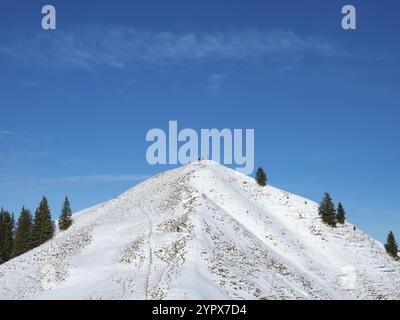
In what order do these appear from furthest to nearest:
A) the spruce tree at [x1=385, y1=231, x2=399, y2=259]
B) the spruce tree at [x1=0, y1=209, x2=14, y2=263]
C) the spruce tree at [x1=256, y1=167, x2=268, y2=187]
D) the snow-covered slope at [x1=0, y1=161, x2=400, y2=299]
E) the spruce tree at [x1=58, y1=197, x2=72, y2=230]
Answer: the spruce tree at [x1=0, y1=209, x2=14, y2=263] → the spruce tree at [x1=256, y1=167, x2=268, y2=187] → the spruce tree at [x1=58, y1=197, x2=72, y2=230] → the spruce tree at [x1=385, y1=231, x2=399, y2=259] → the snow-covered slope at [x1=0, y1=161, x2=400, y2=299]

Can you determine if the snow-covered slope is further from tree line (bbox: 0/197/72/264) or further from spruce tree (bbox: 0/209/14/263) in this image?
spruce tree (bbox: 0/209/14/263)

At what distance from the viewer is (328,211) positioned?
215 feet

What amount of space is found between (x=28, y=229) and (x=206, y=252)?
163ft

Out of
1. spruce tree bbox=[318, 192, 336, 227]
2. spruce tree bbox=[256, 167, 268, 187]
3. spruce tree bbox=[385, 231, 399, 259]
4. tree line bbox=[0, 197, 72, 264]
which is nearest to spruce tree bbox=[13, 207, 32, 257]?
tree line bbox=[0, 197, 72, 264]

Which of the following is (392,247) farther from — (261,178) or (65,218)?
(65,218)

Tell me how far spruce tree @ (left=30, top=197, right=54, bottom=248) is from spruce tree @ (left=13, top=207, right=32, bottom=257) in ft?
5.76

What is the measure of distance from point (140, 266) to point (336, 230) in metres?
38.8

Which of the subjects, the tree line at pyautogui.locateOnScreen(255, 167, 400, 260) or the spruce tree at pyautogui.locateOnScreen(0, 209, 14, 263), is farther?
the spruce tree at pyautogui.locateOnScreen(0, 209, 14, 263)

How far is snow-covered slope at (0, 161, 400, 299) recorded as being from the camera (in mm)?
32188

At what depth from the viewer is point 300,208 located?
6881cm

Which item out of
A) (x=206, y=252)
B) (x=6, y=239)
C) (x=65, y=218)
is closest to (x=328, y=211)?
(x=206, y=252)

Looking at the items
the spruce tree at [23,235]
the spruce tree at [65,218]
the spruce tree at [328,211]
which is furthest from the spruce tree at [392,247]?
the spruce tree at [23,235]

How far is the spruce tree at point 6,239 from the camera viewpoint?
252ft

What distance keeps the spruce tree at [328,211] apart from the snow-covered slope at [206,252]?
1.27 metres
